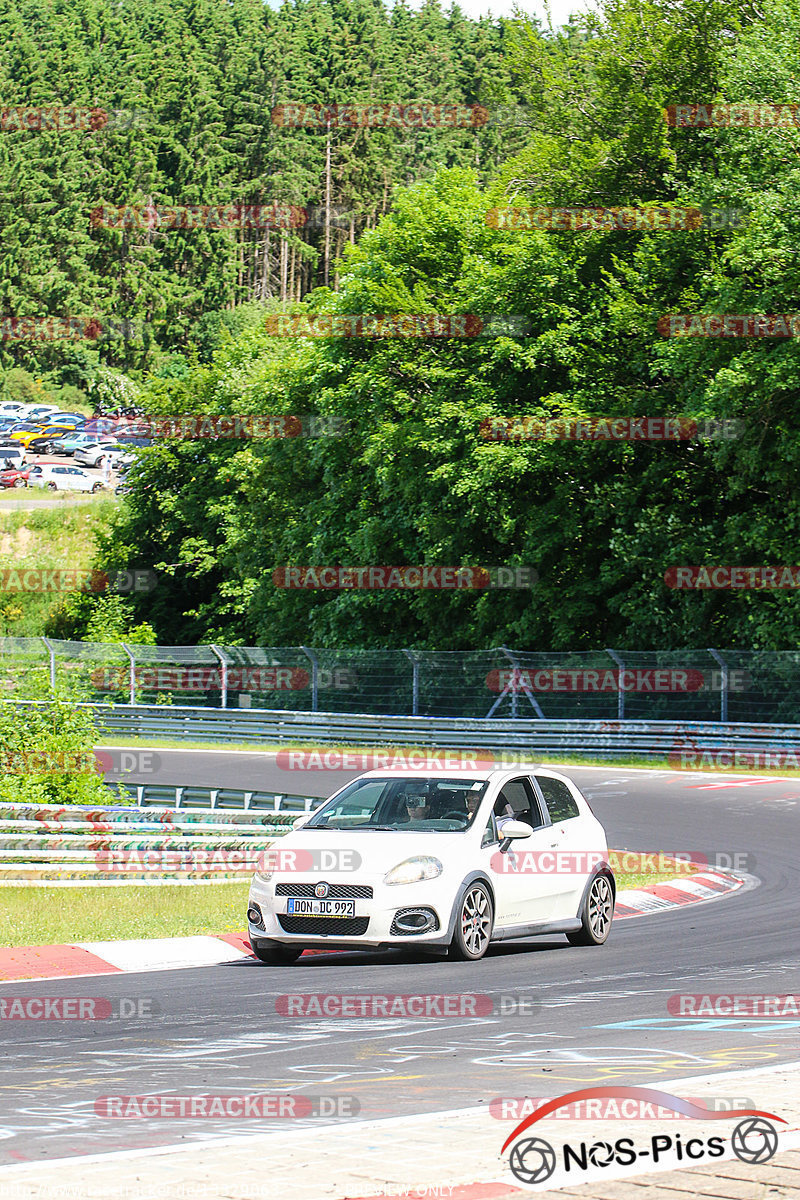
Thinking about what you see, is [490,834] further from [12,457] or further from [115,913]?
[12,457]

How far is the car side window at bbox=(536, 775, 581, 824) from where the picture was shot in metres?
12.3

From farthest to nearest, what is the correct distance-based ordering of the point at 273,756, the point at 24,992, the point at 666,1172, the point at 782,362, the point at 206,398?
the point at 206,398
the point at 273,756
the point at 782,362
the point at 24,992
the point at 666,1172

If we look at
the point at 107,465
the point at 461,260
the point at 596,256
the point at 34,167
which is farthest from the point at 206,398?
the point at 34,167

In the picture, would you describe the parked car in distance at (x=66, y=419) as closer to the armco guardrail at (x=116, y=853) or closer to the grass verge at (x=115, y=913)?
the armco guardrail at (x=116, y=853)

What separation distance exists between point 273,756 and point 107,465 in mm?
55544

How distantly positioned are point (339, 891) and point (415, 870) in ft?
1.85

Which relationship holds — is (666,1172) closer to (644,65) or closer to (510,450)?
(510,450)

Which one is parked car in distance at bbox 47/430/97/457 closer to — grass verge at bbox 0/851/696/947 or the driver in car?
grass verge at bbox 0/851/696/947

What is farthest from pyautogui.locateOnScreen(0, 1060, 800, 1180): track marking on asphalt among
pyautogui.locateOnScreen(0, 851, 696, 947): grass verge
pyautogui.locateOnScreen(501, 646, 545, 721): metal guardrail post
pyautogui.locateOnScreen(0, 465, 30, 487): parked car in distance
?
pyautogui.locateOnScreen(0, 465, 30, 487): parked car in distance

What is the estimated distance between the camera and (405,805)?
1165 cm

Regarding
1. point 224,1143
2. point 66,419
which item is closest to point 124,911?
point 224,1143

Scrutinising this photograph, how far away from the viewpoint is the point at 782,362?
2952 centimetres

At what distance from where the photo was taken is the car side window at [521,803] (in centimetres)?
1180

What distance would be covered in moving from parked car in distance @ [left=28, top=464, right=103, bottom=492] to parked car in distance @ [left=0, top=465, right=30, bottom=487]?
54 cm
